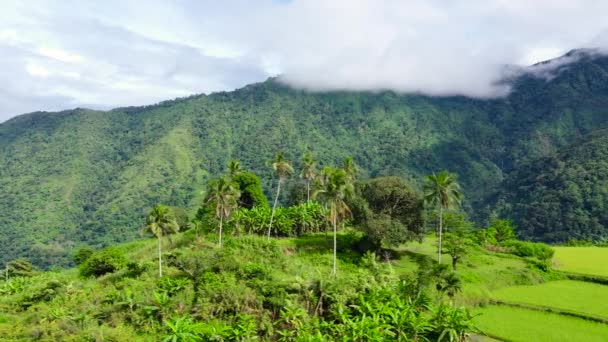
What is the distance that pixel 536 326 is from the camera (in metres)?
50.9

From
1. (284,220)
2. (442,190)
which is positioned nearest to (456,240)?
(442,190)

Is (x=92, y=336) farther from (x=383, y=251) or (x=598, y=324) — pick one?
(x=598, y=324)

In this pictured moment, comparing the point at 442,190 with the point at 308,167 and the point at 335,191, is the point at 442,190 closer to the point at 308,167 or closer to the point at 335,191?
the point at 335,191

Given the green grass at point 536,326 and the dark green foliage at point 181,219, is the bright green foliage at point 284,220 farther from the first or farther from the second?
the dark green foliage at point 181,219

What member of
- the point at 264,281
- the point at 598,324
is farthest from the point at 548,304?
the point at 264,281

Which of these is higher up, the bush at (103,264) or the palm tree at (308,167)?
the palm tree at (308,167)

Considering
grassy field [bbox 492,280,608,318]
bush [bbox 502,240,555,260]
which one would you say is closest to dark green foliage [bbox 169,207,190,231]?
bush [bbox 502,240,555,260]

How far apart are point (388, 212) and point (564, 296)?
2531 cm

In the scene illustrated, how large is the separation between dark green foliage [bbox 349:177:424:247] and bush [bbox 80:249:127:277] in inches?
1431

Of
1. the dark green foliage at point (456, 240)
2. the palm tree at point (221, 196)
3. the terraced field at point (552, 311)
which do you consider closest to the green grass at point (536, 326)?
the terraced field at point (552, 311)

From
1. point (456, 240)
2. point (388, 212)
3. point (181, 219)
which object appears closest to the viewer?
point (456, 240)

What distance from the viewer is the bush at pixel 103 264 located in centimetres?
7038

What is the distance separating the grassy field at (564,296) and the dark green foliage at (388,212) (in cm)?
1446

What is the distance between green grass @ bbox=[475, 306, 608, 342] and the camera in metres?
47.1
